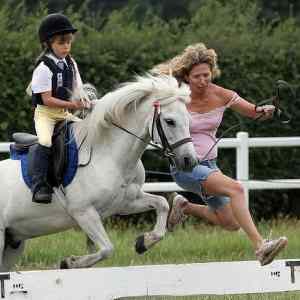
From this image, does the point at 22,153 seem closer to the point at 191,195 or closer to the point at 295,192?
the point at 191,195

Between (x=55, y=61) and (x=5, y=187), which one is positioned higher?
(x=55, y=61)

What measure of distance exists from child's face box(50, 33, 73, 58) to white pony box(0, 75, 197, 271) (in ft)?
1.50

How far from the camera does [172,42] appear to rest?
15133 mm

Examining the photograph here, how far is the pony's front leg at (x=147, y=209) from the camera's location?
29.1 ft

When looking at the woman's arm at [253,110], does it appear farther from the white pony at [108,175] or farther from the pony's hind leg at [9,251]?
the pony's hind leg at [9,251]

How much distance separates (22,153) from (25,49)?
5.11 meters

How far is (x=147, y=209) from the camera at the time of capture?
8.91 meters

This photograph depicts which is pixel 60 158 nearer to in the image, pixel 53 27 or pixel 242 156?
pixel 53 27

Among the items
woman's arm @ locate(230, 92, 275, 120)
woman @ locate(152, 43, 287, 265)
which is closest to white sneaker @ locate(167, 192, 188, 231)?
woman @ locate(152, 43, 287, 265)

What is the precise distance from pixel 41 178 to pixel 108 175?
489mm

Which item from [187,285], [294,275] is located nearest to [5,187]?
[187,285]

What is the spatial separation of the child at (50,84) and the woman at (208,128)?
2.36 ft

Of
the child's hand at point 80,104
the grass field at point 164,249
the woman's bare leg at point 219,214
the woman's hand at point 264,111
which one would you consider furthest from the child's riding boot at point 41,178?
the grass field at point 164,249

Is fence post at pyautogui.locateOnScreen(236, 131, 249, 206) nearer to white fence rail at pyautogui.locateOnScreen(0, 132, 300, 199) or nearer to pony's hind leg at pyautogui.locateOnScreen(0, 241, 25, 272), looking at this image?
white fence rail at pyautogui.locateOnScreen(0, 132, 300, 199)
